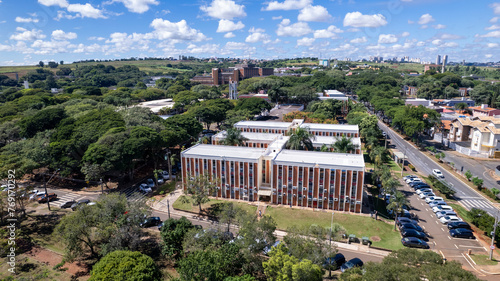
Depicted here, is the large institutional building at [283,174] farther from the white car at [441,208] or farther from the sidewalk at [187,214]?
the white car at [441,208]

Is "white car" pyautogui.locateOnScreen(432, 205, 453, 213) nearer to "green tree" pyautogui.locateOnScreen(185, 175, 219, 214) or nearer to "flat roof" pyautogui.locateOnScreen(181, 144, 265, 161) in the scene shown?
"flat roof" pyautogui.locateOnScreen(181, 144, 265, 161)

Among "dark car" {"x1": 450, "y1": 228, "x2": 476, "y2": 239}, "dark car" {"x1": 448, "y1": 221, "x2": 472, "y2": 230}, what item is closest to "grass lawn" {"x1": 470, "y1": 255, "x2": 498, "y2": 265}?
"dark car" {"x1": 450, "y1": 228, "x2": 476, "y2": 239}

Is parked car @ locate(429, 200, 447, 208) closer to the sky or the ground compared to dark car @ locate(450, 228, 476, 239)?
closer to the sky

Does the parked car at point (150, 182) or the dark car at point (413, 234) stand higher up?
the parked car at point (150, 182)

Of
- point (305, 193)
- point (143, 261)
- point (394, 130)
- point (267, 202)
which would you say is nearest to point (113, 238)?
point (143, 261)

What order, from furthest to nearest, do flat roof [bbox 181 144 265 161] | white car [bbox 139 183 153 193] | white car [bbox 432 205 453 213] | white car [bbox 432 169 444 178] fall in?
white car [bbox 432 169 444 178] → white car [bbox 139 183 153 193] → flat roof [bbox 181 144 265 161] → white car [bbox 432 205 453 213]

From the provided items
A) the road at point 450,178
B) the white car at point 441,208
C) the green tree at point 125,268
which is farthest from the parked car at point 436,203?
the green tree at point 125,268

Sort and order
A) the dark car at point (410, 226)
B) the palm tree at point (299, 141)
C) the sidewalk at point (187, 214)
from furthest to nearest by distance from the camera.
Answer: the palm tree at point (299, 141), the dark car at point (410, 226), the sidewalk at point (187, 214)
